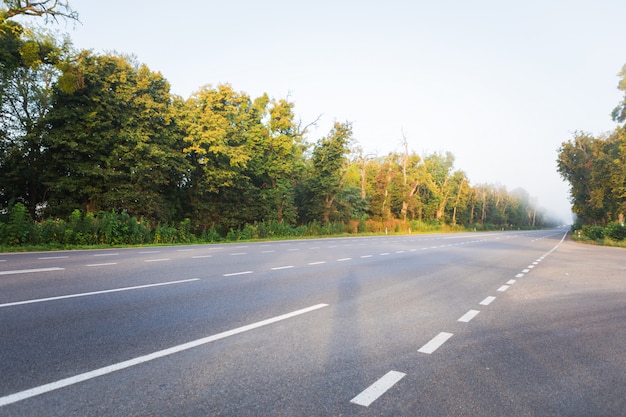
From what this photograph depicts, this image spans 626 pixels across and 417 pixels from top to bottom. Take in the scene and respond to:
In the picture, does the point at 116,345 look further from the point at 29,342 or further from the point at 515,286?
the point at 515,286

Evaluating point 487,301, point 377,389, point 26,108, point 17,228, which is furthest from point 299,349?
point 26,108

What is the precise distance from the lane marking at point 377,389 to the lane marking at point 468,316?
8.67 ft

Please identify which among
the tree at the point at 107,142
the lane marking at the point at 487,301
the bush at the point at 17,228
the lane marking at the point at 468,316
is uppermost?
the tree at the point at 107,142

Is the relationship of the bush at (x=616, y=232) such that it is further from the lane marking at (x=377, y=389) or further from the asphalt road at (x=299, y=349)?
the lane marking at (x=377, y=389)

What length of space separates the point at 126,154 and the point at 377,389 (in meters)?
25.3

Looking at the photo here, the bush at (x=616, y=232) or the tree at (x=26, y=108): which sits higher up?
the tree at (x=26, y=108)

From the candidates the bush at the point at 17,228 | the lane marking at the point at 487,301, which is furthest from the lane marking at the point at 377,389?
the bush at the point at 17,228

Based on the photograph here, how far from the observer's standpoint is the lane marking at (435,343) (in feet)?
14.4

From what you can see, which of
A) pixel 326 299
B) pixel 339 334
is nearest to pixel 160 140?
pixel 326 299

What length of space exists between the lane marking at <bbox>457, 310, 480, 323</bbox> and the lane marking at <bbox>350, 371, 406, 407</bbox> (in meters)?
2.64

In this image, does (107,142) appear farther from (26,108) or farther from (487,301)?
(487,301)

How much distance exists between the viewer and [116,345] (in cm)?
415

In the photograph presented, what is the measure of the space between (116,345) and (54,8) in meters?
20.5

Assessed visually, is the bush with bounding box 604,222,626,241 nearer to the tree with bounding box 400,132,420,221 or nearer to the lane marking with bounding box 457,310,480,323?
the tree with bounding box 400,132,420,221
